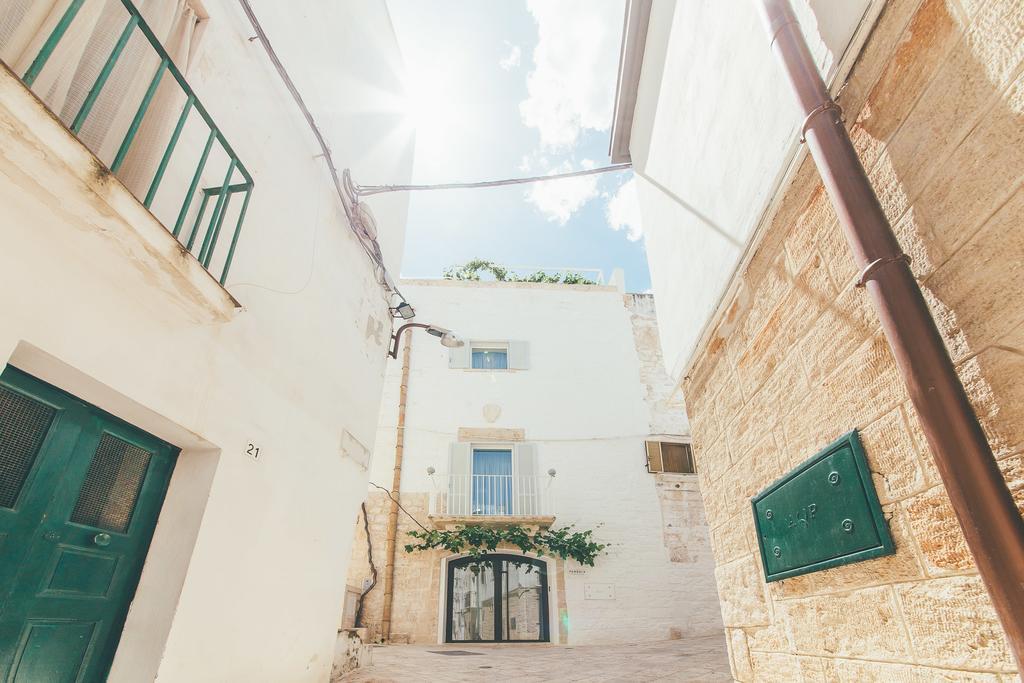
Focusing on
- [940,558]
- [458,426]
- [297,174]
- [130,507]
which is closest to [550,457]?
[458,426]


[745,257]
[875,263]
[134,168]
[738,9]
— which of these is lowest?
[875,263]

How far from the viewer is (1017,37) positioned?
130 cm

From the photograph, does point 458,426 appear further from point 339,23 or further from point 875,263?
point 875,263

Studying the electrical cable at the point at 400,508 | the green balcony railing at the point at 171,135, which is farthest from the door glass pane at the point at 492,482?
the green balcony railing at the point at 171,135

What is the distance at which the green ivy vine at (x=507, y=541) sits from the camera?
10656 millimetres

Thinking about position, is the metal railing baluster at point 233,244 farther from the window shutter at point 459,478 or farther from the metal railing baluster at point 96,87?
the window shutter at point 459,478

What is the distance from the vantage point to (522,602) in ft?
35.9

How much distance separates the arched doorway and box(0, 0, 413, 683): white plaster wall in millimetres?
6833

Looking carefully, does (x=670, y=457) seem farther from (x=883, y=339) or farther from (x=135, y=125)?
(x=135, y=125)

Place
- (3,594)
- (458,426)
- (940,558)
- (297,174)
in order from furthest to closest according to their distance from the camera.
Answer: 1. (458,426)
2. (297,174)
3. (3,594)
4. (940,558)

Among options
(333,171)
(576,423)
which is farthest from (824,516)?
(576,423)

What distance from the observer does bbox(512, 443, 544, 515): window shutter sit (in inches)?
449

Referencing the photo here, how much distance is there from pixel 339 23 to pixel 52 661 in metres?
6.15

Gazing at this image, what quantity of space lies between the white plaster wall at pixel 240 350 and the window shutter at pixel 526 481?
670cm
